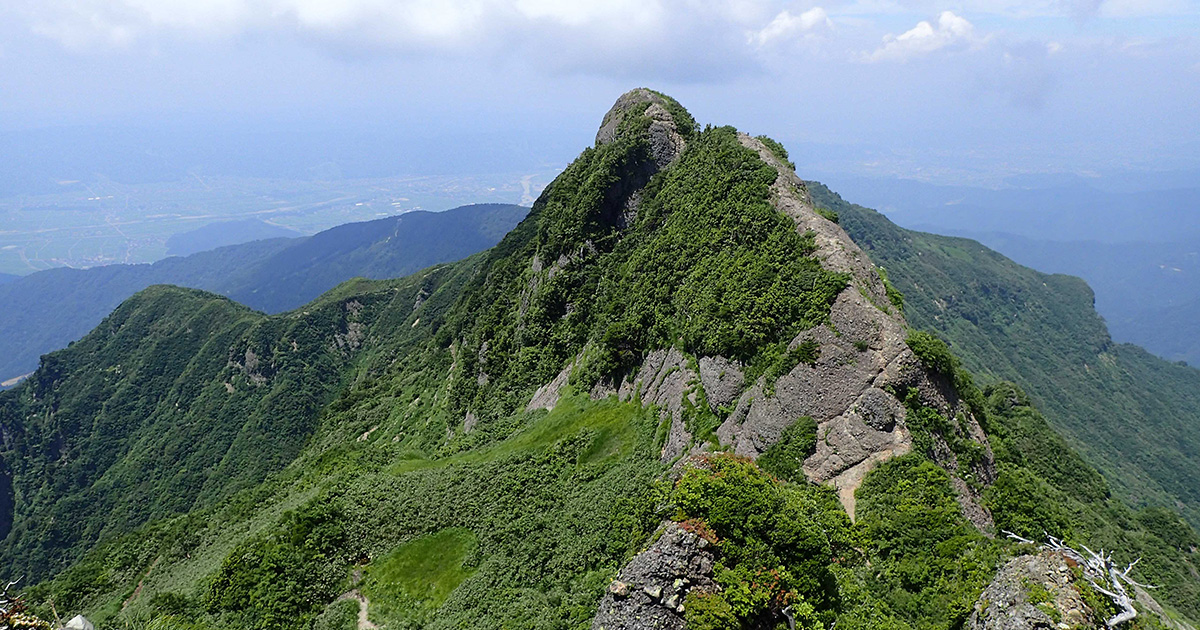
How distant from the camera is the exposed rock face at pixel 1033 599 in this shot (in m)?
13.3

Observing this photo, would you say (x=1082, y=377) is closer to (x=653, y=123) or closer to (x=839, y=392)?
(x=653, y=123)

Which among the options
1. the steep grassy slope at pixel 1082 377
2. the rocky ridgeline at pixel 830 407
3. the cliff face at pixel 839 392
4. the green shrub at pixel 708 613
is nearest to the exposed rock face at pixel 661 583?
the rocky ridgeline at pixel 830 407

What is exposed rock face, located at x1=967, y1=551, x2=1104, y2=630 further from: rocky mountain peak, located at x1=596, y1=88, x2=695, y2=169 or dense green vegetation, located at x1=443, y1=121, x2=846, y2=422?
rocky mountain peak, located at x1=596, y1=88, x2=695, y2=169

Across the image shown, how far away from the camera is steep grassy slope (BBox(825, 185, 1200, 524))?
13025 centimetres

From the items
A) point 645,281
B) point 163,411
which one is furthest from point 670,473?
point 163,411

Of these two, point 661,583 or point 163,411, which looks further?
point 163,411

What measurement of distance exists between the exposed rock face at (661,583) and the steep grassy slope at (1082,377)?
133574 millimetres

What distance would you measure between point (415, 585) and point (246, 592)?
9.84 m

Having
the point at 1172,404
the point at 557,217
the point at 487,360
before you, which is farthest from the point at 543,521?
the point at 1172,404

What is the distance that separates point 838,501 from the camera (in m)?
23.7

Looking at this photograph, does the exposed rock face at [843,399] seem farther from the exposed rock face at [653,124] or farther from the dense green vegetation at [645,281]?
the exposed rock face at [653,124]

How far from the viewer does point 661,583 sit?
16.4 metres

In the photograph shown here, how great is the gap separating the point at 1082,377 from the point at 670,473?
201144mm

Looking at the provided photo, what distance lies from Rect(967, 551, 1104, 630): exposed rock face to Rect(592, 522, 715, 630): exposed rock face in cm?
734
